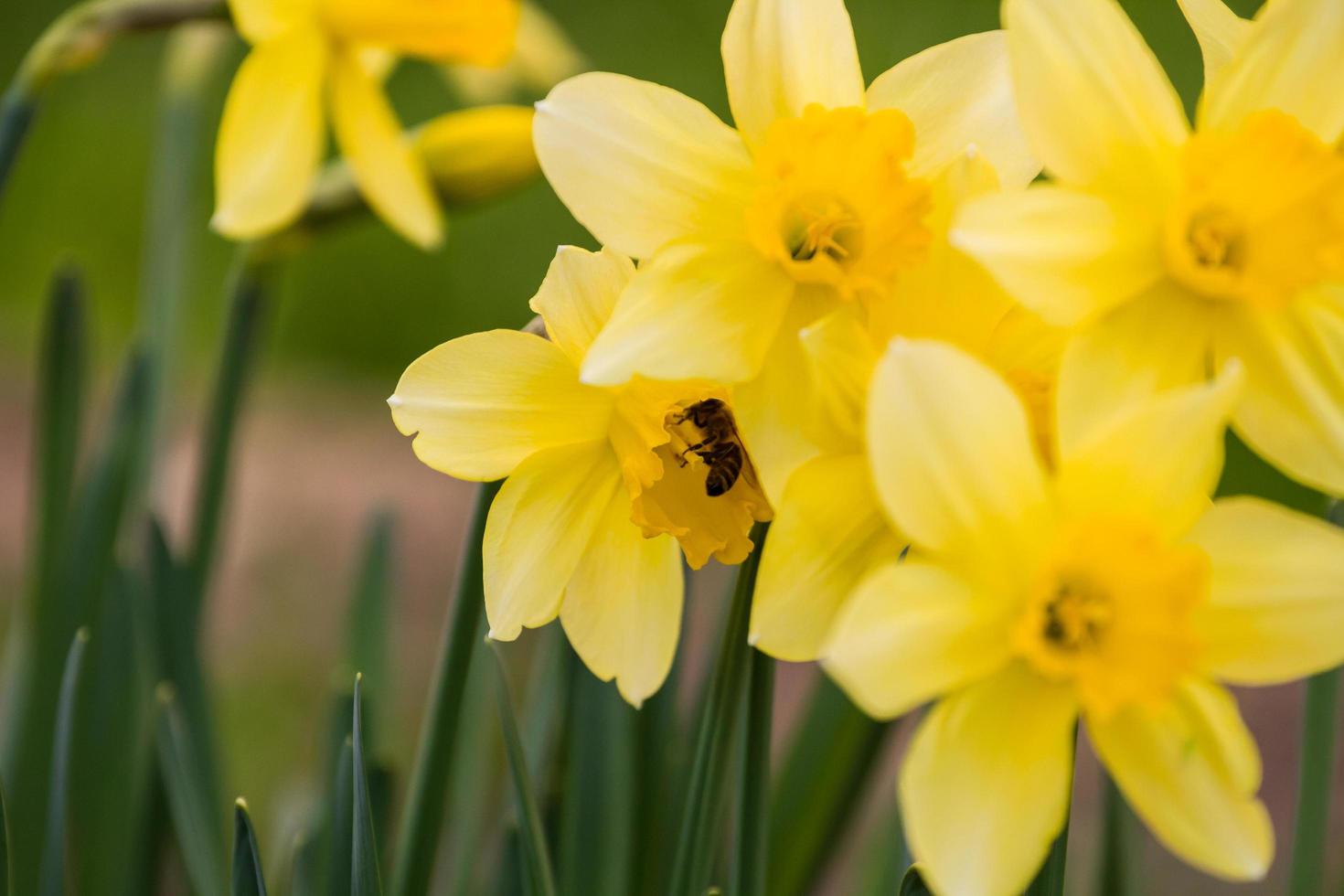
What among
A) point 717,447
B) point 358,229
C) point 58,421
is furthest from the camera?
point 358,229

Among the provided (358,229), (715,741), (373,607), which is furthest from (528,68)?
(358,229)

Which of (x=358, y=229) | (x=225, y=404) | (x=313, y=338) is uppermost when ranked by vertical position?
(x=225, y=404)

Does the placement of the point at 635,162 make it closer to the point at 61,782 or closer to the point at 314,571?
the point at 61,782

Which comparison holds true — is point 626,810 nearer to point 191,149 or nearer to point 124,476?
point 124,476

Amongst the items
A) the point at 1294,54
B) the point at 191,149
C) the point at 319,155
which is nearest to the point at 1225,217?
the point at 1294,54

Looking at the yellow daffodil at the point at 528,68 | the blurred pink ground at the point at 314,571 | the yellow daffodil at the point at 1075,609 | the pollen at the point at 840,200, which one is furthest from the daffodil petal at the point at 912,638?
the blurred pink ground at the point at 314,571

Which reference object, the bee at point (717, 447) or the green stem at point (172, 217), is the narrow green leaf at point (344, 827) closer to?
the bee at point (717, 447)

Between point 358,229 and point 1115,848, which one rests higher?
point 1115,848

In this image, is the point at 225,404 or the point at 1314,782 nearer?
the point at 1314,782

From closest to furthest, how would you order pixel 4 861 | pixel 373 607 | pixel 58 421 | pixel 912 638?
1. pixel 912 638
2. pixel 4 861
3. pixel 58 421
4. pixel 373 607
